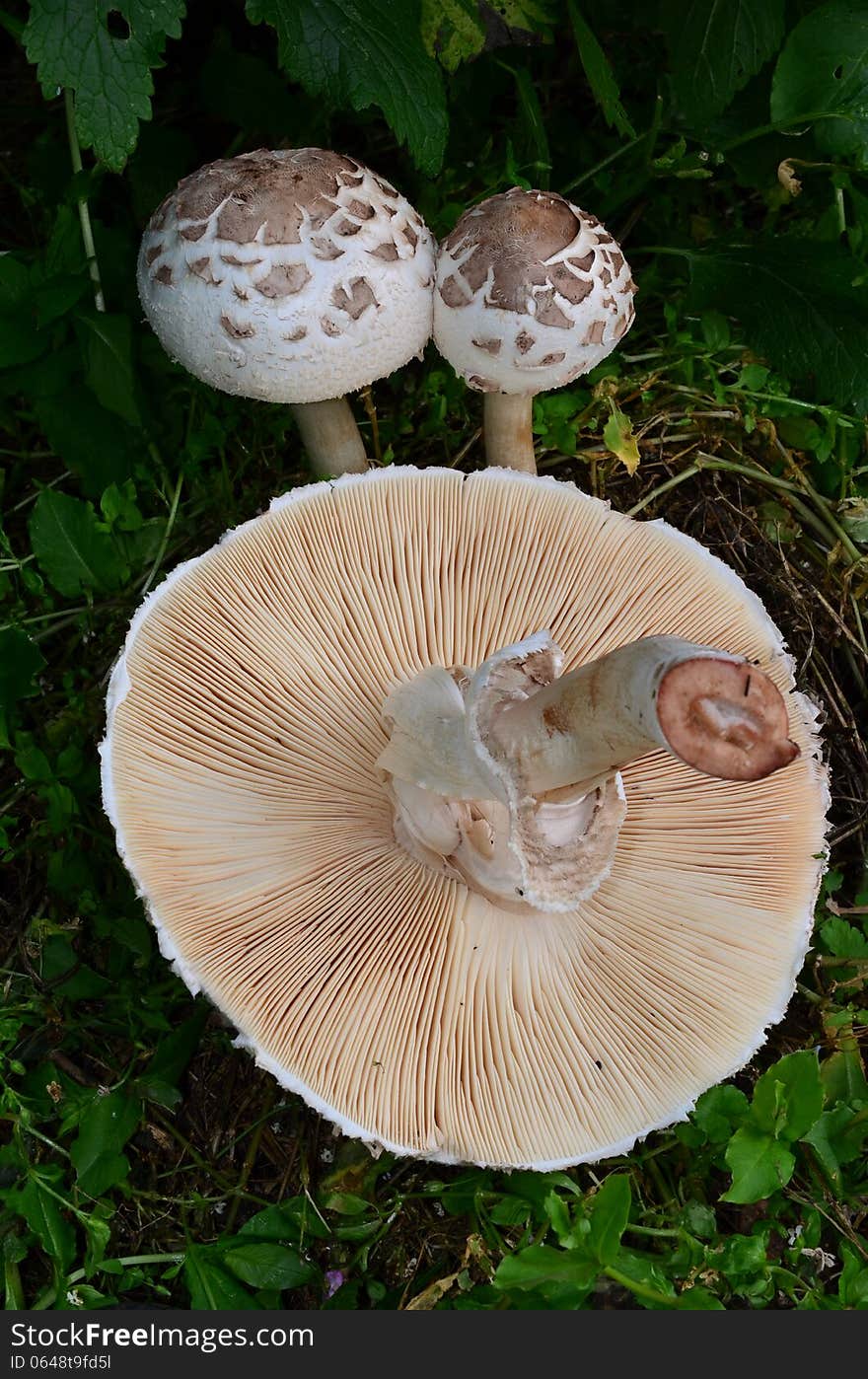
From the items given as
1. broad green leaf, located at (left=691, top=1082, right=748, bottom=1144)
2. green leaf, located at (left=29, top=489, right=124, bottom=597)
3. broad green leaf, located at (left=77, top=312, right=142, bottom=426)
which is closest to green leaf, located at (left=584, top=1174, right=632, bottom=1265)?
broad green leaf, located at (left=691, top=1082, right=748, bottom=1144)

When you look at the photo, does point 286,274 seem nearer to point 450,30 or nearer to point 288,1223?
point 450,30

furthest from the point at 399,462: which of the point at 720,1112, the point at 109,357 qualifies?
the point at 720,1112

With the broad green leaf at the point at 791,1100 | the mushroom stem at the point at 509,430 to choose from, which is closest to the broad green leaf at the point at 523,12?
the mushroom stem at the point at 509,430

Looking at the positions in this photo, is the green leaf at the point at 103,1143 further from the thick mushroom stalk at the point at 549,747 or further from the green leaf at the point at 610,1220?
the green leaf at the point at 610,1220

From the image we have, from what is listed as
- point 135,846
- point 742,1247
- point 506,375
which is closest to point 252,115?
point 506,375

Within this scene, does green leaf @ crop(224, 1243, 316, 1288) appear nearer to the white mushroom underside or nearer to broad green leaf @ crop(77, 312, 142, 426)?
the white mushroom underside

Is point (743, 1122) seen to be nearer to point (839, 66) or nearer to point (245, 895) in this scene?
point (245, 895)

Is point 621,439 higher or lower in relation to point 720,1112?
higher
